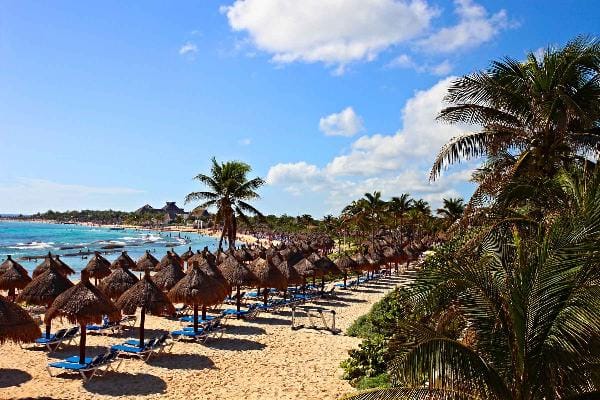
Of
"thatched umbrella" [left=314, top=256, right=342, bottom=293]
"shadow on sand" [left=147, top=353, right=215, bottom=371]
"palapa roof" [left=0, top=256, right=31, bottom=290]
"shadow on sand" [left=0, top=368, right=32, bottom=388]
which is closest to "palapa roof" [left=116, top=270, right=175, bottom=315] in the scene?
"shadow on sand" [left=147, top=353, right=215, bottom=371]

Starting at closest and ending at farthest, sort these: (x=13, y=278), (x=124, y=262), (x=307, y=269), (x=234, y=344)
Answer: (x=234, y=344) → (x=13, y=278) → (x=307, y=269) → (x=124, y=262)

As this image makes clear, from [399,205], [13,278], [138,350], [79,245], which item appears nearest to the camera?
[138,350]

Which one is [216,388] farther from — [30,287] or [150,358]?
[30,287]

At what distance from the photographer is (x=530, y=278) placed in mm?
4949

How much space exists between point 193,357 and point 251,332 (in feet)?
11.5

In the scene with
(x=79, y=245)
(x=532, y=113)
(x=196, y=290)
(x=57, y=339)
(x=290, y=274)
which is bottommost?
(x=79, y=245)

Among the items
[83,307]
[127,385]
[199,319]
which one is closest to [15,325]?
[83,307]

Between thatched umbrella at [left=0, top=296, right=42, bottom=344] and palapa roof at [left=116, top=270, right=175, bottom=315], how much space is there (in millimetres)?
2846

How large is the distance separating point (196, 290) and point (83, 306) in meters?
4.00

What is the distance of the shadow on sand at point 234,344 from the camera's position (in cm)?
1464

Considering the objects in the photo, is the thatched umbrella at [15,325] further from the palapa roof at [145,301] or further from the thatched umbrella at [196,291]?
the thatched umbrella at [196,291]

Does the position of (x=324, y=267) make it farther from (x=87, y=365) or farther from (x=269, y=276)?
(x=87, y=365)

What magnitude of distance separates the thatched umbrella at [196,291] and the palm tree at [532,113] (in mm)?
8255

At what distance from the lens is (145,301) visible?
44.2 ft
